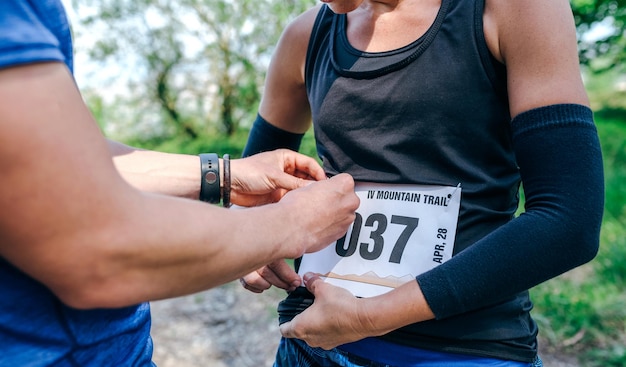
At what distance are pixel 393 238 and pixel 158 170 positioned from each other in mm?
616

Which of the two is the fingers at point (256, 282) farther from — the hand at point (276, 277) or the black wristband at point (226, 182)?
the black wristband at point (226, 182)

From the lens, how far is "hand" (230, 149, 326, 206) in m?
1.57

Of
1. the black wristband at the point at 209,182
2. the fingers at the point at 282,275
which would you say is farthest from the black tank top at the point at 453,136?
the black wristband at the point at 209,182

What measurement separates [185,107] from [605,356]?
7369mm

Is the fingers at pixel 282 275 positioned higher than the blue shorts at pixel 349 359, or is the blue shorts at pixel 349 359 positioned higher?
the fingers at pixel 282 275

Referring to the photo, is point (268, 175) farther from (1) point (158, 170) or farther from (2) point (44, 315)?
(2) point (44, 315)

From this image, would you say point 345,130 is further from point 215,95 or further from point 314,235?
point 215,95

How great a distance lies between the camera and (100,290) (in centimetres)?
83

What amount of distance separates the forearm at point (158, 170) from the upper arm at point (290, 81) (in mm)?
401

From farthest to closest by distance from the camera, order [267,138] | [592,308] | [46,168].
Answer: [592,308] → [267,138] → [46,168]

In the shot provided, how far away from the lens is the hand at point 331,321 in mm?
1249

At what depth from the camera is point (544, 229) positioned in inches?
46.2

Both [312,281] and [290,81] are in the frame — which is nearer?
[312,281]

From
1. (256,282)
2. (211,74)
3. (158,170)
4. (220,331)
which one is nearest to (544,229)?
(256,282)
